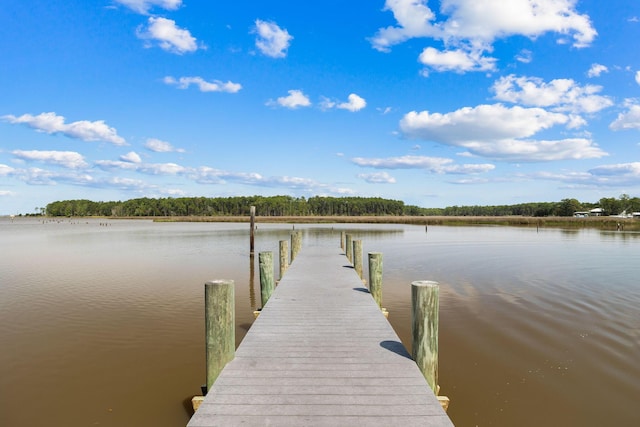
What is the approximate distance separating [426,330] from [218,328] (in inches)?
121

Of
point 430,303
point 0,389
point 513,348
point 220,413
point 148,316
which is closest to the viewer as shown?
point 220,413

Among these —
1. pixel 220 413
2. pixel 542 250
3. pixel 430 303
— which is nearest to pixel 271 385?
pixel 220 413

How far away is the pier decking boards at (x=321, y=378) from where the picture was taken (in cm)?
415

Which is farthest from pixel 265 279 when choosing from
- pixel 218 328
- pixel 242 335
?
pixel 218 328

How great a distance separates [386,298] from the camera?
13766mm

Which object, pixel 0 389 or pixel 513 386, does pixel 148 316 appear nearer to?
pixel 0 389

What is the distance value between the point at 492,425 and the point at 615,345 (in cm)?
508

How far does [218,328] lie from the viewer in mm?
5730

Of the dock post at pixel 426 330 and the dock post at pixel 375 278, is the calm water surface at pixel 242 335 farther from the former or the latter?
the dock post at pixel 426 330

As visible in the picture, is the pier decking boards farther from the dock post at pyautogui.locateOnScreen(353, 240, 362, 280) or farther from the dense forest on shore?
the dense forest on shore

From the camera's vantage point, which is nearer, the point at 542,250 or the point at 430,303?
the point at 430,303

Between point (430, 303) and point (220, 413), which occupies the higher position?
point (430, 303)

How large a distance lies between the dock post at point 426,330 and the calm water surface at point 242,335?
1309 millimetres

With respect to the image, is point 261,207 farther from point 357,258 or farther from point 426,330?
point 426,330
